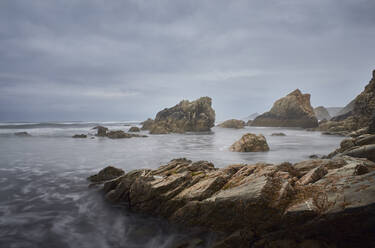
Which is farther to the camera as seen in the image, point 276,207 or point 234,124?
point 234,124

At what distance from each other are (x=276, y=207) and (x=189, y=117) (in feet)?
218

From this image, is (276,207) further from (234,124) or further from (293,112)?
(293,112)

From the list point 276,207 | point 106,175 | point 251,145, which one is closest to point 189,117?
point 251,145

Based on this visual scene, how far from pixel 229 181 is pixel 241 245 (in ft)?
8.67

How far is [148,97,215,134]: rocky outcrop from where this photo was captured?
68850 millimetres

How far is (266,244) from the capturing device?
17.1 ft

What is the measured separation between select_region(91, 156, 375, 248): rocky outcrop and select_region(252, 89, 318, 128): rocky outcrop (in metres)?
90.4

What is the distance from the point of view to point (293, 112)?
9262cm

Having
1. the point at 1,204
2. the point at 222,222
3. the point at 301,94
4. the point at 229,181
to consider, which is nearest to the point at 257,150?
the point at 229,181

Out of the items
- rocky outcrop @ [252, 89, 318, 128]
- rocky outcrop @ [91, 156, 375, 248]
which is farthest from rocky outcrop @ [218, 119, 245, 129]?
rocky outcrop @ [91, 156, 375, 248]

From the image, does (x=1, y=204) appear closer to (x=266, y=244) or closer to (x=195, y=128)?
(x=266, y=244)

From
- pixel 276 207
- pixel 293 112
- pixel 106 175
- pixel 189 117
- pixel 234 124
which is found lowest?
pixel 106 175

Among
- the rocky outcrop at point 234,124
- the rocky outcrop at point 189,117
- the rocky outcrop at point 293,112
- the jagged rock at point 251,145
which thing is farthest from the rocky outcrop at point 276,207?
the rocky outcrop at point 293,112

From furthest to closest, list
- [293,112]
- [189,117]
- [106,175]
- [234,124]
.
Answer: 1. [234,124]
2. [293,112]
3. [189,117]
4. [106,175]
